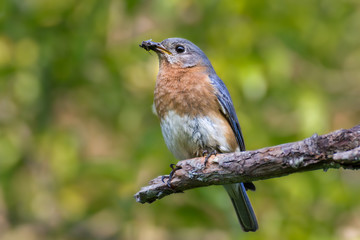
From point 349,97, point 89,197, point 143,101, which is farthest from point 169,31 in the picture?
point 349,97

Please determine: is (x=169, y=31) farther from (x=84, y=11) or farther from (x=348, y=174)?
(x=348, y=174)

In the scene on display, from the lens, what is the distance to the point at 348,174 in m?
8.60

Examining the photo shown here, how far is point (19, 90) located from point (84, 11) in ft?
4.13

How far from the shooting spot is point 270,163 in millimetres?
3699

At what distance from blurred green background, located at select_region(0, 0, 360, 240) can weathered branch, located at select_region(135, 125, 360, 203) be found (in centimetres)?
151

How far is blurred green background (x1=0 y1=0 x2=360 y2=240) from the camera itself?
6.21 meters

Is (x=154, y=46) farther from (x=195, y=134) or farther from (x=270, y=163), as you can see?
(x=270, y=163)

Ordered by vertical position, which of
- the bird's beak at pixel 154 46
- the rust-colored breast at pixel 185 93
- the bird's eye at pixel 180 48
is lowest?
the rust-colored breast at pixel 185 93

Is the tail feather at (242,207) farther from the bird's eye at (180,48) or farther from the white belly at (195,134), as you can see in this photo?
the bird's eye at (180,48)

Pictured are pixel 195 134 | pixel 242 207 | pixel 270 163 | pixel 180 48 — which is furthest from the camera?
pixel 180 48

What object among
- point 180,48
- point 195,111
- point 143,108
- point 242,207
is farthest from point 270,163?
point 143,108

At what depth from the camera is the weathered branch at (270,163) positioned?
3.45m

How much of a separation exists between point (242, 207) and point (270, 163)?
87.0 inches

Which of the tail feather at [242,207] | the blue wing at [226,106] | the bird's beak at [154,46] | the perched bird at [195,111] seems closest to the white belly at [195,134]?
the perched bird at [195,111]
